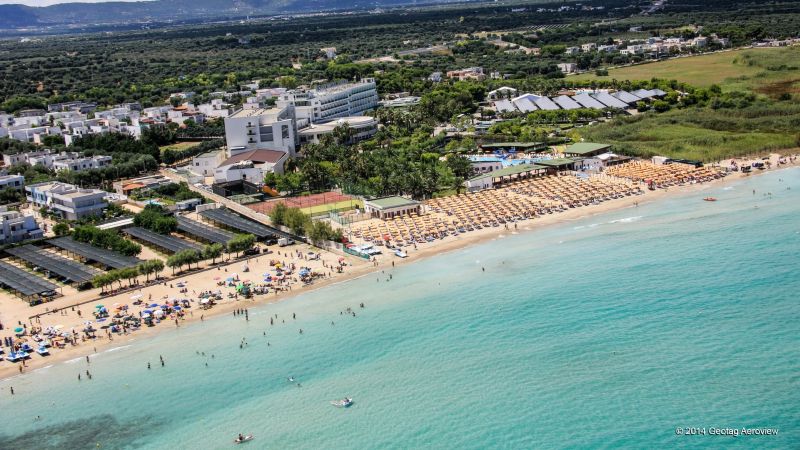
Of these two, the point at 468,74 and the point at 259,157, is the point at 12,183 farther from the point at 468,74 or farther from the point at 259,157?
the point at 468,74

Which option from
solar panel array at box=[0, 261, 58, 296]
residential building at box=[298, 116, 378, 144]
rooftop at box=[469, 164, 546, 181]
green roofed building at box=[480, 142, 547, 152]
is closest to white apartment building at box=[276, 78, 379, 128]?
residential building at box=[298, 116, 378, 144]

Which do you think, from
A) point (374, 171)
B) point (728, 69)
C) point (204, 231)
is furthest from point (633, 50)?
point (204, 231)

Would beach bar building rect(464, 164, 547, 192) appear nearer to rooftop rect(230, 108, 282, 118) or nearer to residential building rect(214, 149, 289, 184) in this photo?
residential building rect(214, 149, 289, 184)

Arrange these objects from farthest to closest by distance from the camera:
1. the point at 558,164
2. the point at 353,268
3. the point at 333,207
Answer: the point at 558,164, the point at 333,207, the point at 353,268

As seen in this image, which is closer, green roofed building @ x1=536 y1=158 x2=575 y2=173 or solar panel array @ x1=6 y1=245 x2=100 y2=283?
solar panel array @ x1=6 y1=245 x2=100 y2=283

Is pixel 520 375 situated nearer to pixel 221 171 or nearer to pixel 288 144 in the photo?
pixel 221 171

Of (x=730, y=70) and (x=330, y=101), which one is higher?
(x=730, y=70)
